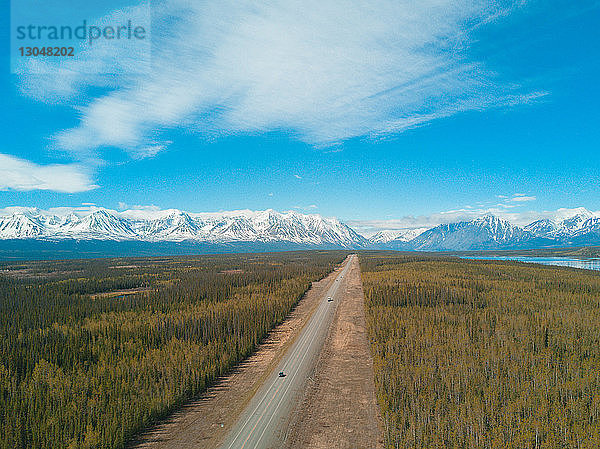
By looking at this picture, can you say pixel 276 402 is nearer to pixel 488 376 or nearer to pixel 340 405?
pixel 340 405

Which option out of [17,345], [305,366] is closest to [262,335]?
[305,366]

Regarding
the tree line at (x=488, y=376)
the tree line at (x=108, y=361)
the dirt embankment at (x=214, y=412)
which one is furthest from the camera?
the tree line at (x=108, y=361)

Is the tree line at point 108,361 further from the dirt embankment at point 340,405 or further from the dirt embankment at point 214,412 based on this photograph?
the dirt embankment at point 340,405

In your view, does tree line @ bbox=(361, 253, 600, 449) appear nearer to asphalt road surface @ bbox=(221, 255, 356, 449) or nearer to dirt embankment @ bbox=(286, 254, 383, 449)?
dirt embankment @ bbox=(286, 254, 383, 449)

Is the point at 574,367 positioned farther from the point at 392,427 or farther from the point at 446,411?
the point at 392,427

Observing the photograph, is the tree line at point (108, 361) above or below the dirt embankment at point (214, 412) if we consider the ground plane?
above

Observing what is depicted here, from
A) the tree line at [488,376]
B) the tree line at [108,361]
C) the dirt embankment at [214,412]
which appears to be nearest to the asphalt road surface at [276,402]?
the dirt embankment at [214,412]

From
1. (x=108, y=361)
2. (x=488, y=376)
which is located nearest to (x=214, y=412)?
(x=108, y=361)

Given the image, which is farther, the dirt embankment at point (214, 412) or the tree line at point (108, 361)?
the tree line at point (108, 361)
